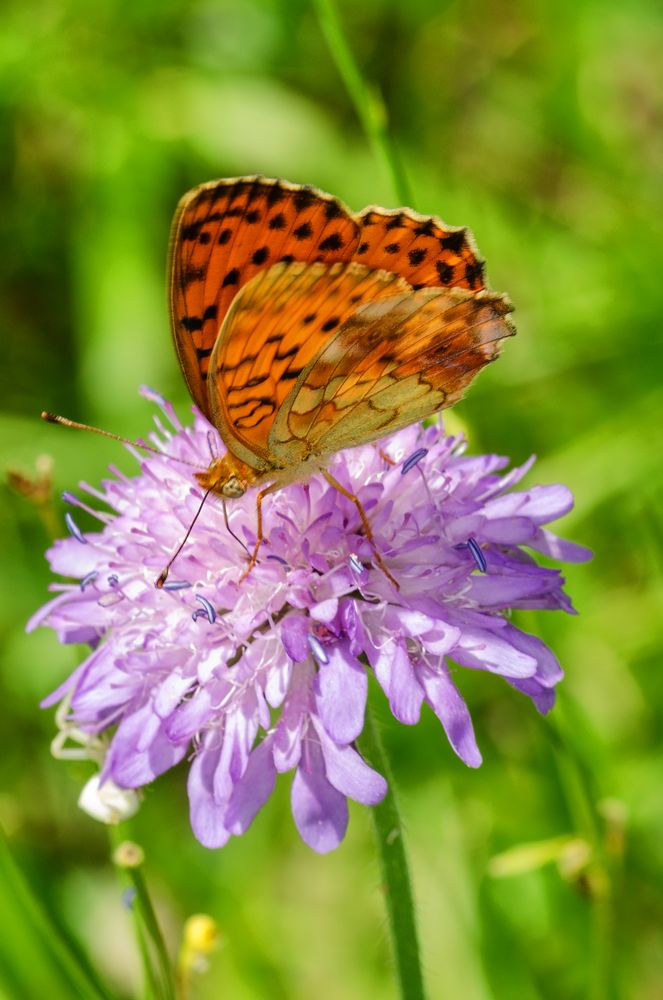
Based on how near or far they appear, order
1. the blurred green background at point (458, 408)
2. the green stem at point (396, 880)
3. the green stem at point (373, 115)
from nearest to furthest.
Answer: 1. the green stem at point (396, 880)
2. the green stem at point (373, 115)
3. the blurred green background at point (458, 408)

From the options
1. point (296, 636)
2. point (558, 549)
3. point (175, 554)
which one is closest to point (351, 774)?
point (296, 636)

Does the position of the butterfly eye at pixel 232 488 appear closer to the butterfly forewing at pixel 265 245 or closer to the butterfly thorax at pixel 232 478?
the butterfly thorax at pixel 232 478

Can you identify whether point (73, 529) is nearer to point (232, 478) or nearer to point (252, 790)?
point (232, 478)

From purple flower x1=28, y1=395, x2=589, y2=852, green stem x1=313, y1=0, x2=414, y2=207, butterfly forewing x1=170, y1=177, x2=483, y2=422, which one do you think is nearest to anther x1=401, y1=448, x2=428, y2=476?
purple flower x1=28, y1=395, x2=589, y2=852

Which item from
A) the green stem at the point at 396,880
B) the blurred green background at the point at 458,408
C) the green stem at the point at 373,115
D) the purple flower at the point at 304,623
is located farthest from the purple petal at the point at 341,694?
the green stem at the point at 373,115

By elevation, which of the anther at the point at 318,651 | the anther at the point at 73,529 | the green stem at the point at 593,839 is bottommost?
the green stem at the point at 593,839

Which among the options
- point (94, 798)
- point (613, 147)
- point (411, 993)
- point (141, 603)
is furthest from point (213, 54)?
point (411, 993)

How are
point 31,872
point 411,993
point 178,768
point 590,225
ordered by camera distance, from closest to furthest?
point 411,993, point 31,872, point 178,768, point 590,225

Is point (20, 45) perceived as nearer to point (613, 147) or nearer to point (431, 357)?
point (613, 147)
